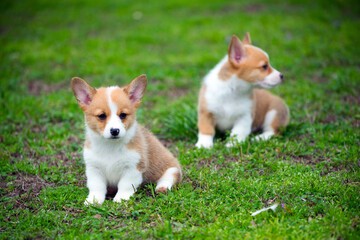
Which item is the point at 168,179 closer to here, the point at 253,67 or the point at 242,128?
the point at 242,128

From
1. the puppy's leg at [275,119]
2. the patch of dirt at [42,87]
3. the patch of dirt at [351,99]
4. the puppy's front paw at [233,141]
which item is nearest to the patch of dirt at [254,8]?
the patch of dirt at [351,99]

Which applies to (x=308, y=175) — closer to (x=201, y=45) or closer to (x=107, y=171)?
(x=107, y=171)

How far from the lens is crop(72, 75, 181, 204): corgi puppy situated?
12.4 feet

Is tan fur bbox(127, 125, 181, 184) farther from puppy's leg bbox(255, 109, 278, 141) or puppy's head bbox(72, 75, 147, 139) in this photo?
puppy's leg bbox(255, 109, 278, 141)

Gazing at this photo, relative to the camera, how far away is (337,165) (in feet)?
15.1

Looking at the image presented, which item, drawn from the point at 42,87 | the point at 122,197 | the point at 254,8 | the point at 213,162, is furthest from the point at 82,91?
the point at 254,8

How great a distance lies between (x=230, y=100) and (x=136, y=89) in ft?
6.57

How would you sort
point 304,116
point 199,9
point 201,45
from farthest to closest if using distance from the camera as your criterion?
point 199,9 → point 201,45 → point 304,116

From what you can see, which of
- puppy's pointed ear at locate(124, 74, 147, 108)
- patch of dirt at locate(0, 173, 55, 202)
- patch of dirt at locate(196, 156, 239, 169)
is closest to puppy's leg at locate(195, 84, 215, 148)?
patch of dirt at locate(196, 156, 239, 169)

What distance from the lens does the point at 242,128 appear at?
18.0ft

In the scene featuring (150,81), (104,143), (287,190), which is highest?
(104,143)

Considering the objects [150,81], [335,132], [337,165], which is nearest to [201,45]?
[150,81]

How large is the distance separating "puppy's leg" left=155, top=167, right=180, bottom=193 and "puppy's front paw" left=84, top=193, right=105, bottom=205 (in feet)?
1.96

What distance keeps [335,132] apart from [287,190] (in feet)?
6.50
